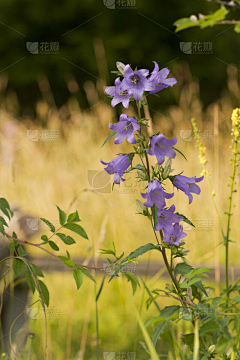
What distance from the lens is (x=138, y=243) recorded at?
234 cm

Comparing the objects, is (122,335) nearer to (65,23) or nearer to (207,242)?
(207,242)

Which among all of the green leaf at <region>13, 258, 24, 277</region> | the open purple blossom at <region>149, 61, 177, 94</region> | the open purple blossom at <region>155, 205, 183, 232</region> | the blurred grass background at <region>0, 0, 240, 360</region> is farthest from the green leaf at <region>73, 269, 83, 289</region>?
the open purple blossom at <region>149, 61, 177, 94</region>

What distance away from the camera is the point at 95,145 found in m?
3.49

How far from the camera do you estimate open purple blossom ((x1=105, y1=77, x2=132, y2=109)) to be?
2.90ft

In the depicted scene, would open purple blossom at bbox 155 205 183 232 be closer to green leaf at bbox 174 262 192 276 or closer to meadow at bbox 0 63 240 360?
green leaf at bbox 174 262 192 276

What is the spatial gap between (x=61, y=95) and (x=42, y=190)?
17.6 feet

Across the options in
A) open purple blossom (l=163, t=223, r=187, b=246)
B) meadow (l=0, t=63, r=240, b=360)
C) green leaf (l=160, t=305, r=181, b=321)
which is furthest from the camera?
meadow (l=0, t=63, r=240, b=360)

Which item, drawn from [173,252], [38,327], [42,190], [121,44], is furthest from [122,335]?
[121,44]

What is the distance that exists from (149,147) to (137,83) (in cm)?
14

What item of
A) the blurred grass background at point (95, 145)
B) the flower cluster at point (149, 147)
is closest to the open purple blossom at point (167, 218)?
the flower cluster at point (149, 147)

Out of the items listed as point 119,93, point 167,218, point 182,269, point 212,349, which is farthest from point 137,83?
point 212,349

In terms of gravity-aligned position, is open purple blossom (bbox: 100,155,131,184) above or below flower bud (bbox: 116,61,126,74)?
below

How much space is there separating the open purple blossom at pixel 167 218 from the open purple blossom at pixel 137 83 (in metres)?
0.26

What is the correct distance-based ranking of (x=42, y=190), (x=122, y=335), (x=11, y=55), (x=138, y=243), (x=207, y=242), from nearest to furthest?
(x=122, y=335) < (x=138, y=243) < (x=207, y=242) < (x=42, y=190) < (x=11, y=55)
